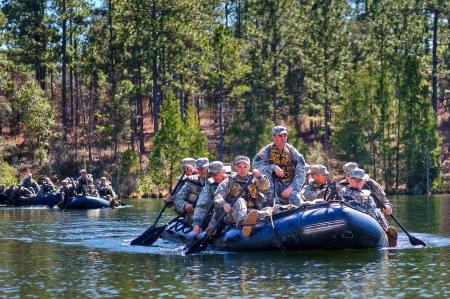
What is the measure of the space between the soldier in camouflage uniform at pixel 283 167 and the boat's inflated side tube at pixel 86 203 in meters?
25.4

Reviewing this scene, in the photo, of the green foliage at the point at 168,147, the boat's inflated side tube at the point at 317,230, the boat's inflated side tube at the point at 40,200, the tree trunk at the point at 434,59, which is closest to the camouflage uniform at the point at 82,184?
the boat's inflated side tube at the point at 40,200

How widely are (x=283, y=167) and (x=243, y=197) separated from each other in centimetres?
138

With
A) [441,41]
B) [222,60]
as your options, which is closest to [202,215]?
[222,60]

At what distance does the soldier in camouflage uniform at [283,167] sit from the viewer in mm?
23344

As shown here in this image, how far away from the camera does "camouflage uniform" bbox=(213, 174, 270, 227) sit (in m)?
22.4

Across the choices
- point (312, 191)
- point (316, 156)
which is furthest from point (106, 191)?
point (312, 191)

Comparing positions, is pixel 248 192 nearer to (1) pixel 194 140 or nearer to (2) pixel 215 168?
(2) pixel 215 168

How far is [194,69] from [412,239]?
58.6 metres

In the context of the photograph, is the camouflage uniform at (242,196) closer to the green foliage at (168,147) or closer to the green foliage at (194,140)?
the green foliage at (168,147)

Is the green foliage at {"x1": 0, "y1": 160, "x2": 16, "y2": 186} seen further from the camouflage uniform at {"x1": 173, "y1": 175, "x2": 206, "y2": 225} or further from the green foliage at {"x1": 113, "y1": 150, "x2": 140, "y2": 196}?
the camouflage uniform at {"x1": 173, "y1": 175, "x2": 206, "y2": 225}

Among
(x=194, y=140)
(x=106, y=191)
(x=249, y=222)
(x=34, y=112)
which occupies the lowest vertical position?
(x=249, y=222)

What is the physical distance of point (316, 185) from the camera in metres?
25.3

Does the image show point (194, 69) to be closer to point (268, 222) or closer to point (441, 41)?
point (441, 41)

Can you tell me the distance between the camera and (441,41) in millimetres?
77000
